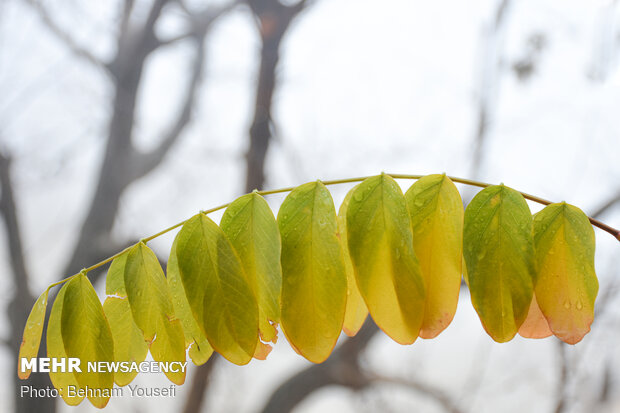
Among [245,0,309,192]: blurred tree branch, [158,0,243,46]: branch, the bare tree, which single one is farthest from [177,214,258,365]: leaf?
[158,0,243,46]: branch

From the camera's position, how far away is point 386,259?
0.53 feet

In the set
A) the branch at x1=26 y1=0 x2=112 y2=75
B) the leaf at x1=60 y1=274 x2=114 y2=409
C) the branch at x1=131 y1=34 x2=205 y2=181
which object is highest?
the branch at x1=26 y1=0 x2=112 y2=75

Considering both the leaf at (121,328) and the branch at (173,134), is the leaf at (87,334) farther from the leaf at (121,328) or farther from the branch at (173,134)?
the branch at (173,134)

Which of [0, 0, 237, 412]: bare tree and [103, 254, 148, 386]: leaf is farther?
[0, 0, 237, 412]: bare tree

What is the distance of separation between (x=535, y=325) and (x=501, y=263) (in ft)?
0.14

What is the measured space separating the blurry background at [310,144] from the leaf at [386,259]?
891mm

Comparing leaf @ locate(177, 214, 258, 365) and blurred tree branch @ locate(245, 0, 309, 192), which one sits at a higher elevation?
blurred tree branch @ locate(245, 0, 309, 192)

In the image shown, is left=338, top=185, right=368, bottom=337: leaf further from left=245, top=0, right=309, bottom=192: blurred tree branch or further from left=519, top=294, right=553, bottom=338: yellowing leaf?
left=245, top=0, right=309, bottom=192: blurred tree branch

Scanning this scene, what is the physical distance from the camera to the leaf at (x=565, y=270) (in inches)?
6.6

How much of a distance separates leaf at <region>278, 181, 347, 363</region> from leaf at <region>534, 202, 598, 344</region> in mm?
81

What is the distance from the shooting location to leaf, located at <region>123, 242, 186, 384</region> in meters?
0.18

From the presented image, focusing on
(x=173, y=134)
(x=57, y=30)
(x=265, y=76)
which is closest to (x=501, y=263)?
(x=265, y=76)

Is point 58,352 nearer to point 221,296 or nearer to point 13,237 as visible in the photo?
point 221,296

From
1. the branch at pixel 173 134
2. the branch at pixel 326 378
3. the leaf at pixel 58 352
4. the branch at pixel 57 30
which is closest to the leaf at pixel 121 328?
the leaf at pixel 58 352
